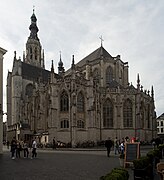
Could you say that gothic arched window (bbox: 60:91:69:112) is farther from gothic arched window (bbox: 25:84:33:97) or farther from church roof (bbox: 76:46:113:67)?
gothic arched window (bbox: 25:84:33:97)

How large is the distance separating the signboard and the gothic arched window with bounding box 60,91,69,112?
31964 millimetres

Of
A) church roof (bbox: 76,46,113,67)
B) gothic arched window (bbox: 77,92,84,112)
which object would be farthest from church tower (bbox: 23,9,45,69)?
gothic arched window (bbox: 77,92,84,112)

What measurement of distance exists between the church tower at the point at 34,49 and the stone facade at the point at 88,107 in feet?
80.7

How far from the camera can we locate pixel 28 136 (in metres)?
52.4

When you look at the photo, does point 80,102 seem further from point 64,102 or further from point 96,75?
point 96,75

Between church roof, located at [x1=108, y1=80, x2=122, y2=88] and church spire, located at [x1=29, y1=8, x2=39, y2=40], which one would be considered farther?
church spire, located at [x1=29, y1=8, x2=39, y2=40]

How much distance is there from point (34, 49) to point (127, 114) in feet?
155

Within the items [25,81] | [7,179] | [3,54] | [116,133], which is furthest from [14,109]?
[7,179]

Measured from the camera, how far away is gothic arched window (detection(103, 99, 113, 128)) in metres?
52.9

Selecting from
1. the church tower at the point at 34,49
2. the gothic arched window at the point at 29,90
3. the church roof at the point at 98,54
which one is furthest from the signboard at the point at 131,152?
the church tower at the point at 34,49

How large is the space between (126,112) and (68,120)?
12573mm

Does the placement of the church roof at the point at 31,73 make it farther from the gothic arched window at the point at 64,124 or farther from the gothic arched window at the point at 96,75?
the gothic arched window at the point at 64,124

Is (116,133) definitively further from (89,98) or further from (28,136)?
(28,136)

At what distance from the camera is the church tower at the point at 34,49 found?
89.1 meters
